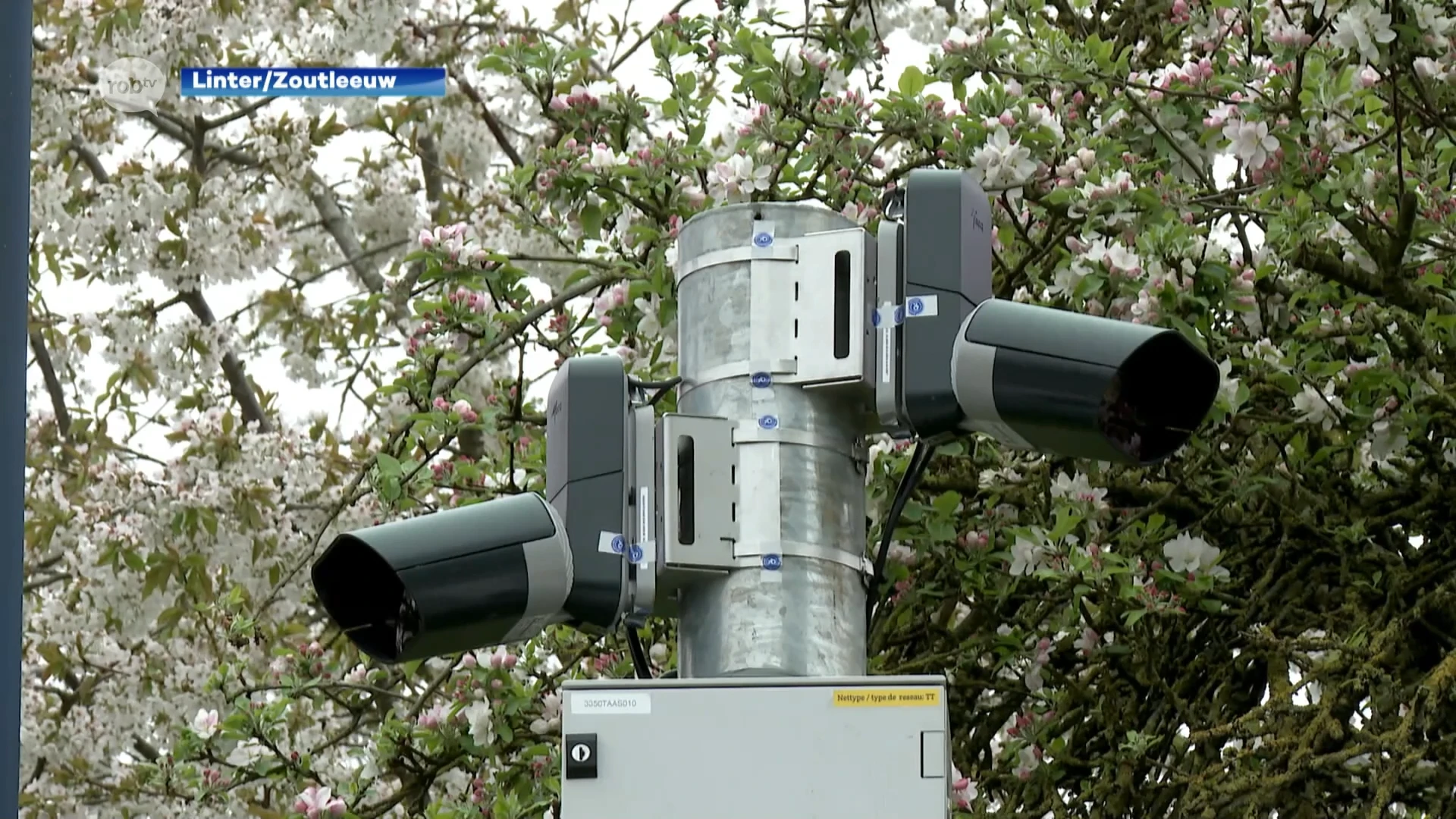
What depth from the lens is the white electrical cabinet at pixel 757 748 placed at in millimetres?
3166

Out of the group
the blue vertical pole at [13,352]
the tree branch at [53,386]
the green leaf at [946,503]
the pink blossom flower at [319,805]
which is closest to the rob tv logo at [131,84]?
the tree branch at [53,386]

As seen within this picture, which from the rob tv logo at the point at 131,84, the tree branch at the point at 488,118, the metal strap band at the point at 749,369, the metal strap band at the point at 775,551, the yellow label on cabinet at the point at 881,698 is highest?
the rob tv logo at the point at 131,84

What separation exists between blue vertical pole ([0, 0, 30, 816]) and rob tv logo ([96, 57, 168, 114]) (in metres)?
6.41

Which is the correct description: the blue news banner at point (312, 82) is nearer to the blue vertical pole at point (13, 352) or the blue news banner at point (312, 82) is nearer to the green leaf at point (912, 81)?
the green leaf at point (912, 81)

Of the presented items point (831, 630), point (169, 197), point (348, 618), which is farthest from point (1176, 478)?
point (169, 197)

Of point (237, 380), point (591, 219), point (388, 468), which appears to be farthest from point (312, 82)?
point (388, 468)

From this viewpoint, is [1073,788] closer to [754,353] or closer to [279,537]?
[754,353]

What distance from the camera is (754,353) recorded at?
3.48 meters

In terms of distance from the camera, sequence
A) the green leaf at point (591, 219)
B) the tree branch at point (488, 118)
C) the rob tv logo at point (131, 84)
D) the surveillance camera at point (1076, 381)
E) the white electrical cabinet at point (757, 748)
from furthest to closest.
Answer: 1. the rob tv logo at point (131, 84)
2. the tree branch at point (488, 118)
3. the green leaf at point (591, 219)
4. the surveillance camera at point (1076, 381)
5. the white electrical cabinet at point (757, 748)

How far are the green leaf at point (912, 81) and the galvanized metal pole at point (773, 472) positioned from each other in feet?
5.69

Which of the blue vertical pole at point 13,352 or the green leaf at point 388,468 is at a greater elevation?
the green leaf at point 388,468

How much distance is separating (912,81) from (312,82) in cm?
462

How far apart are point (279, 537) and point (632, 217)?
11.0ft

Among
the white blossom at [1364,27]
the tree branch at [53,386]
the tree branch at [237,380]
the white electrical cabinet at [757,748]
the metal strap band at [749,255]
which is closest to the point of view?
the white electrical cabinet at [757,748]
